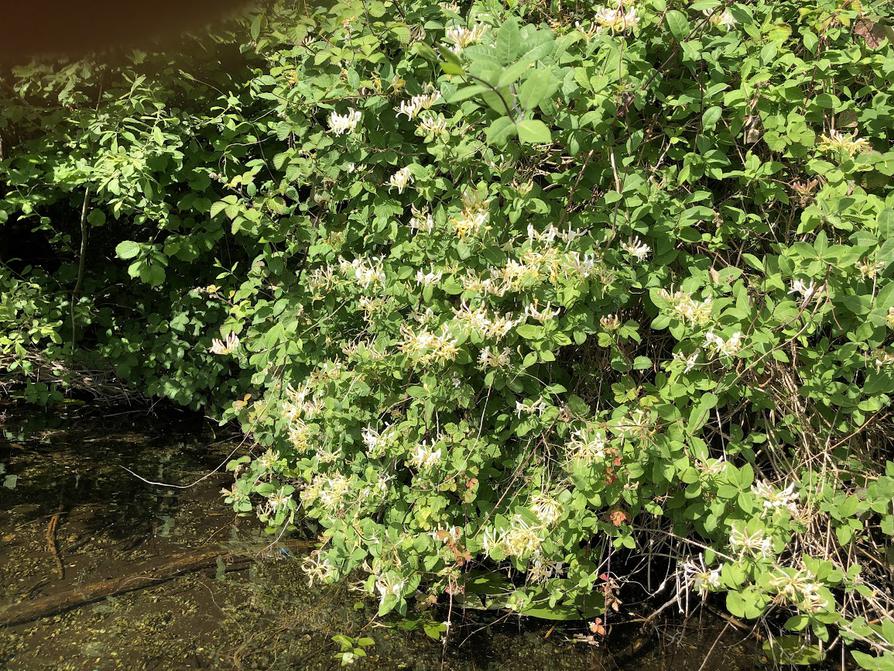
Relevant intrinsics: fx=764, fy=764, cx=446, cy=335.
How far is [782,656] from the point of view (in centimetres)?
257

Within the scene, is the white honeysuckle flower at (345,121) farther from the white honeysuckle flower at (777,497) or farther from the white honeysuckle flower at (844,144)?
the white honeysuckle flower at (777,497)

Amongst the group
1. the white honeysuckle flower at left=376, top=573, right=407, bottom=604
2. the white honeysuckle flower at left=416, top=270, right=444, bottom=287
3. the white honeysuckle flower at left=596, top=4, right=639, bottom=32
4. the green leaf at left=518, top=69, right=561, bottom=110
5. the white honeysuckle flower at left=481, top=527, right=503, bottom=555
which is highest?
the white honeysuckle flower at left=596, top=4, right=639, bottom=32

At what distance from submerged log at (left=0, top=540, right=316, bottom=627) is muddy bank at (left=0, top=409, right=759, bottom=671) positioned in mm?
17

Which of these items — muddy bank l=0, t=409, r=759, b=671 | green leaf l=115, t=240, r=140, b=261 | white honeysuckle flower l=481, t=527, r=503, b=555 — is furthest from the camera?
green leaf l=115, t=240, r=140, b=261

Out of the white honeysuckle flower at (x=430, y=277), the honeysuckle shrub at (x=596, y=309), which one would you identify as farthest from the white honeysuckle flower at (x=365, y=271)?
the white honeysuckle flower at (x=430, y=277)

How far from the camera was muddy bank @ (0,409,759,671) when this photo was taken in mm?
2574

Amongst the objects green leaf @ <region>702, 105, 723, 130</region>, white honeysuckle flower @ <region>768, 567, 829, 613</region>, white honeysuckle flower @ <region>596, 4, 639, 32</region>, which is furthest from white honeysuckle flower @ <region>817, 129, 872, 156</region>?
white honeysuckle flower @ <region>768, 567, 829, 613</region>

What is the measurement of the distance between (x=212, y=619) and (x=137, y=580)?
424mm

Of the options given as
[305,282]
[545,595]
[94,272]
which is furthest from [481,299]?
[94,272]

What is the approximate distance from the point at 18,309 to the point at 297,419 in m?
2.73

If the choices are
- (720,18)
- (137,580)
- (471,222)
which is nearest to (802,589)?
(471,222)

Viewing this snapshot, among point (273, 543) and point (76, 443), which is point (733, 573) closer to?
point (273, 543)

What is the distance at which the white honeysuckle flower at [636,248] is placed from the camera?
220 centimetres

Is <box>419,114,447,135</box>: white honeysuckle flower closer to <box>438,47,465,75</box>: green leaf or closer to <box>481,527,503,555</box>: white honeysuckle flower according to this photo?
<box>481,527,503,555</box>: white honeysuckle flower
